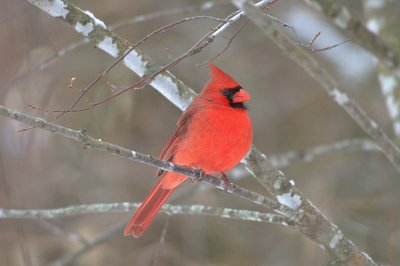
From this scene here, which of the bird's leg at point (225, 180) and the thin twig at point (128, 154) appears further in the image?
the bird's leg at point (225, 180)

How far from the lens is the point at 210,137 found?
3416 millimetres

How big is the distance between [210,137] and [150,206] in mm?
615

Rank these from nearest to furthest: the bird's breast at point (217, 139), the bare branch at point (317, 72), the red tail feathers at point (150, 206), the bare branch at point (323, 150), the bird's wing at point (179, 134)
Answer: the bare branch at point (317, 72) → the bird's breast at point (217, 139) → the bird's wing at point (179, 134) → the red tail feathers at point (150, 206) → the bare branch at point (323, 150)

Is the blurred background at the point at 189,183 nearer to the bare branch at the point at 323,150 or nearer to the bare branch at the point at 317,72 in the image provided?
the bare branch at the point at 323,150

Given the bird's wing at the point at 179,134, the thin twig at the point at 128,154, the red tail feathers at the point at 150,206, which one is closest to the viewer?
the thin twig at the point at 128,154

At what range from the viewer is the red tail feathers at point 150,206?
146 inches

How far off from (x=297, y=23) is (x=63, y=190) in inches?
104

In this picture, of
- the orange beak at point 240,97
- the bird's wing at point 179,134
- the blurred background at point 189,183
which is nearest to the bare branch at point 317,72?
the orange beak at point 240,97

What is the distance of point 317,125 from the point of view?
6.26 m

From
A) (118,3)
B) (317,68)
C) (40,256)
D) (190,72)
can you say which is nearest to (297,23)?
(190,72)

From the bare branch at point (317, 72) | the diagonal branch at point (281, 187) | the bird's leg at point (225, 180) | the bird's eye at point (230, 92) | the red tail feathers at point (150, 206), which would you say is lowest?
the red tail feathers at point (150, 206)

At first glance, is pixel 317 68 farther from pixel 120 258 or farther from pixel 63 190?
pixel 63 190

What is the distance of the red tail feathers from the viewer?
370 centimetres

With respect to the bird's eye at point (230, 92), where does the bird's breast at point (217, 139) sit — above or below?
below
